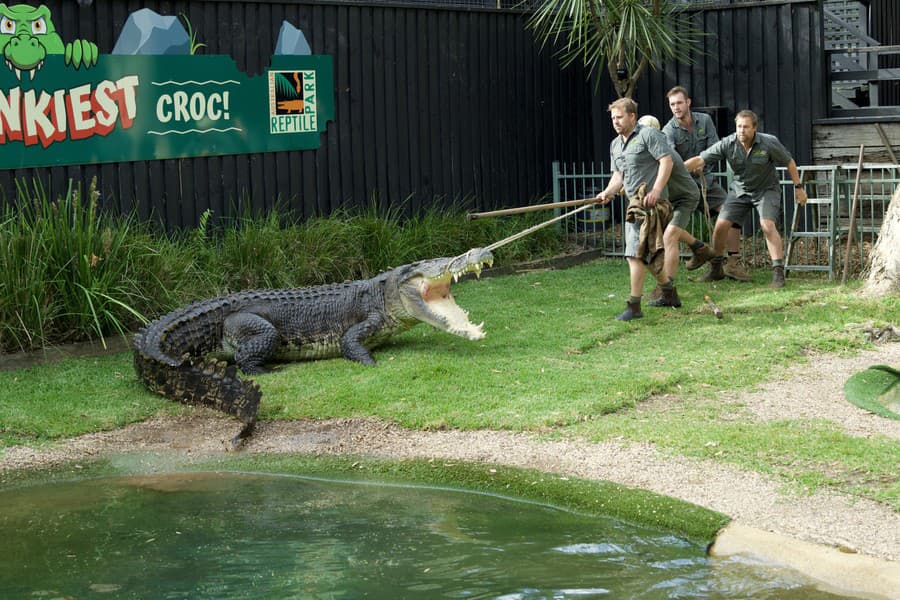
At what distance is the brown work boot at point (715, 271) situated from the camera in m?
10.7

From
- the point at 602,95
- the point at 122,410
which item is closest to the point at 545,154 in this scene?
the point at 602,95

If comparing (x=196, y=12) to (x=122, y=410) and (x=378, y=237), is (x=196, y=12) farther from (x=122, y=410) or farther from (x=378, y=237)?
(x=122, y=410)

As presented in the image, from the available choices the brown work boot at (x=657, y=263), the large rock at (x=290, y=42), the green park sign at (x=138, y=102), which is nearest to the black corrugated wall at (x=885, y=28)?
the brown work boot at (x=657, y=263)

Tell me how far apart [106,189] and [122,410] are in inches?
139

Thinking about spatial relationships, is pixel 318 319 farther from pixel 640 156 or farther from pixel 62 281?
pixel 640 156

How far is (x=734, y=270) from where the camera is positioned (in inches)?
427

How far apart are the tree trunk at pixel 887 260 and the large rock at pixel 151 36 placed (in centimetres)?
650

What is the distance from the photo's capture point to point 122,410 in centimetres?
681

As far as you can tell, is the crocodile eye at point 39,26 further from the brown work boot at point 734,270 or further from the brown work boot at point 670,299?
the brown work boot at point 734,270

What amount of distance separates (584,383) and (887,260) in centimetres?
402

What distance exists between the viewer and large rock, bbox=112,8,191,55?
9.82m

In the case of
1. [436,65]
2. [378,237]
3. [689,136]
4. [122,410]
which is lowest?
[122,410]

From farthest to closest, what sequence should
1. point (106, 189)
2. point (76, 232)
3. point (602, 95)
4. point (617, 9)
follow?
1. point (602, 95)
2. point (617, 9)
3. point (106, 189)
4. point (76, 232)

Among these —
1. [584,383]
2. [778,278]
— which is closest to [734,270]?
[778,278]
